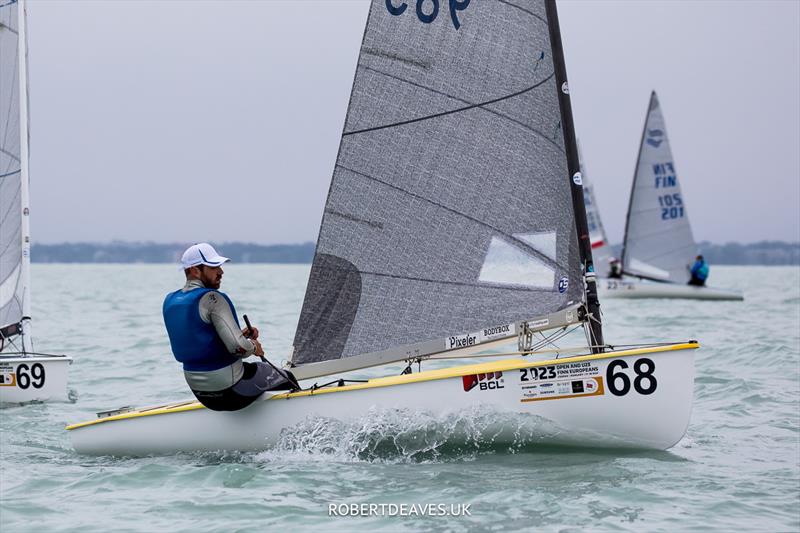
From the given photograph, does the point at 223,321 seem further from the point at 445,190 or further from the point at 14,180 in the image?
the point at 14,180

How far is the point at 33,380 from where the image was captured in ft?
34.4

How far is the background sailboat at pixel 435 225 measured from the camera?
725 centimetres

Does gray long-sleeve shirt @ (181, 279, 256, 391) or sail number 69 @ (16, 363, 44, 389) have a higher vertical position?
gray long-sleeve shirt @ (181, 279, 256, 391)

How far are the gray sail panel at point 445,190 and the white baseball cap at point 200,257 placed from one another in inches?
37.3

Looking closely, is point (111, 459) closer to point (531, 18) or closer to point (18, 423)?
point (18, 423)

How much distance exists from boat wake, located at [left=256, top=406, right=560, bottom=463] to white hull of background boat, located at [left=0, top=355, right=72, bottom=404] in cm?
426

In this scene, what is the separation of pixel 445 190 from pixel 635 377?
1.89m

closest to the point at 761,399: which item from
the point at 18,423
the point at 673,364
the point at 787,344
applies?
the point at 673,364

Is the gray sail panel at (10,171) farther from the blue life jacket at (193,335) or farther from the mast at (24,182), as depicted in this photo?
the blue life jacket at (193,335)

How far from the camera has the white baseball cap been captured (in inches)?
269

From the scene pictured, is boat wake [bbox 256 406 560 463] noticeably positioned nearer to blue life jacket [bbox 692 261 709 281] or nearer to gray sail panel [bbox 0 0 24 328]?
gray sail panel [bbox 0 0 24 328]

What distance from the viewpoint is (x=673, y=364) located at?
659 centimetres

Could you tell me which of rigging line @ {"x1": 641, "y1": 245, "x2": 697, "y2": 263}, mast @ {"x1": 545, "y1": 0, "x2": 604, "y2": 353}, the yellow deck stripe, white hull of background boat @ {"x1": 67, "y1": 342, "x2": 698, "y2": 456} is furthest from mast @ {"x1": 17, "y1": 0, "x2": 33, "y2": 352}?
rigging line @ {"x1": 641, "y1": 245, "x2": 697, "y2": 263}

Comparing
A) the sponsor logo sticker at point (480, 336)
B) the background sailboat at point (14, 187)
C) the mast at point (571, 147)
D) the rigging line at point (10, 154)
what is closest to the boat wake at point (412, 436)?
the sponsor logo sticker at point (480, 336)
